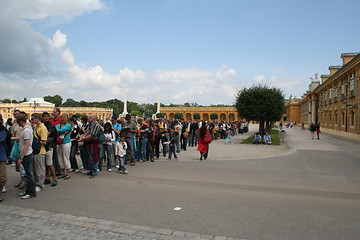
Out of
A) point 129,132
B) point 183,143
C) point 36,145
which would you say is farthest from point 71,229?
point 183,143

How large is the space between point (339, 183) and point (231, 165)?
397 centimetres

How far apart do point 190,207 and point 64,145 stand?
4903 millimetres

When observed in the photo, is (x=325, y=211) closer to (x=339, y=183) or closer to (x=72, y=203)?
(x=339, y=183)

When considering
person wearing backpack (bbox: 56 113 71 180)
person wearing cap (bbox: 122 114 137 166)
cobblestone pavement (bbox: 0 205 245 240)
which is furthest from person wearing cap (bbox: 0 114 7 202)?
person wearing cap (bbox: 122 114 137 166)

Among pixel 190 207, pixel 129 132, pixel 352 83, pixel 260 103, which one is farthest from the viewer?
pixel 352 83

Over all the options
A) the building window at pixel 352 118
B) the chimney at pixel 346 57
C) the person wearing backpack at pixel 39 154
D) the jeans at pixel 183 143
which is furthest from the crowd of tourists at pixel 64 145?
the chimney at pixel 346 57

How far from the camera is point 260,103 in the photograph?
80.5 feet

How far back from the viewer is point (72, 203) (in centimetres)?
608

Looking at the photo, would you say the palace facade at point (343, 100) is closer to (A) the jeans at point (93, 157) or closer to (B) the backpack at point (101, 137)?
(B) the backpack at point (101, 137)

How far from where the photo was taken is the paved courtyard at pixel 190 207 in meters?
4.59

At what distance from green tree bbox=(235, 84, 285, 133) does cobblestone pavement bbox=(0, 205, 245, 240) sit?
837 inches

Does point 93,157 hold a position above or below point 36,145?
below

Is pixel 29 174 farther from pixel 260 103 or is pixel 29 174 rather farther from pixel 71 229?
pixel 260 103

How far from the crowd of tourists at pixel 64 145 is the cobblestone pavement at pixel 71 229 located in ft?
5.37
